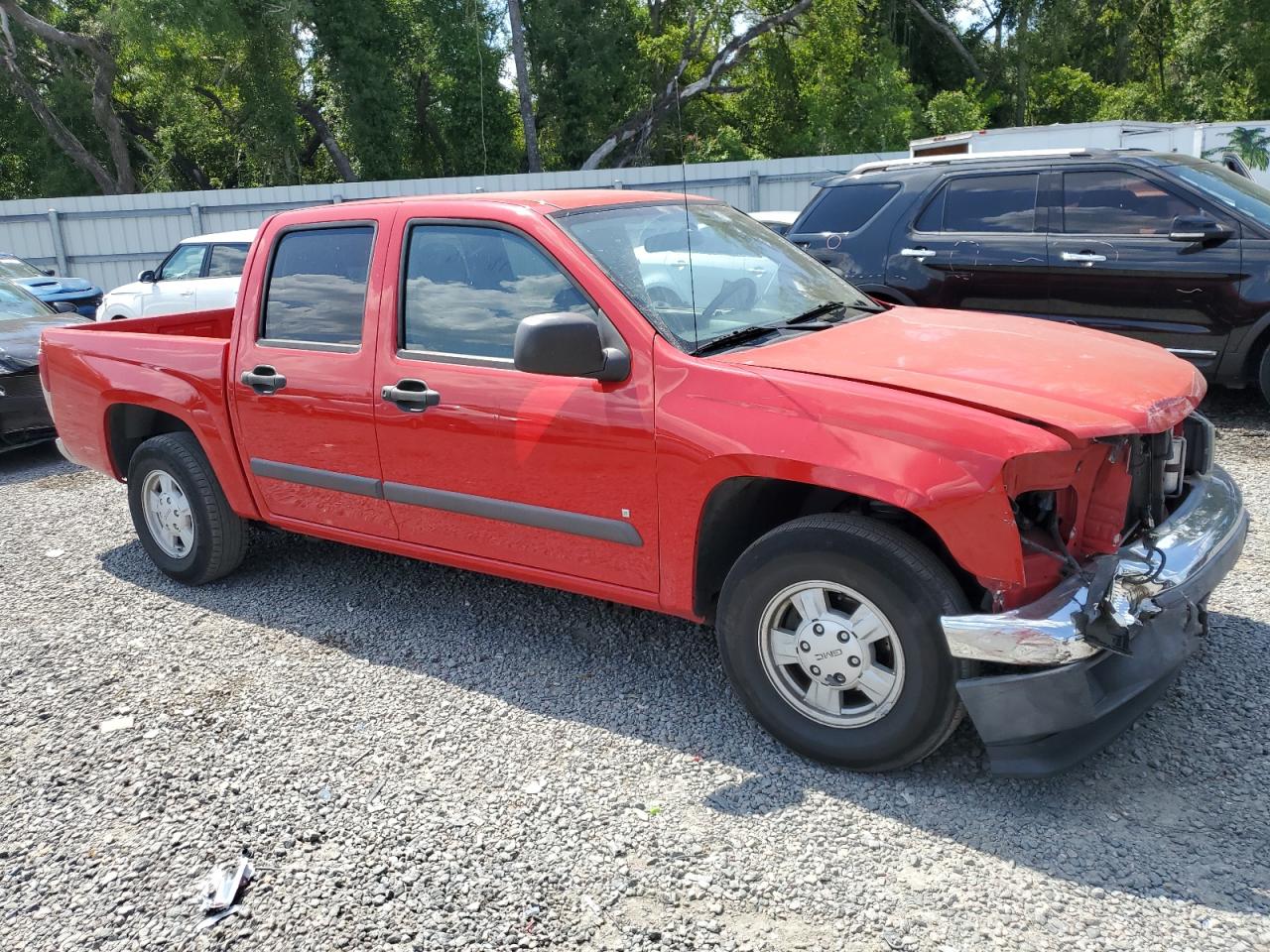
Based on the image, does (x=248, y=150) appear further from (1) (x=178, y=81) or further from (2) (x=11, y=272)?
(2) (x=11, y=272)

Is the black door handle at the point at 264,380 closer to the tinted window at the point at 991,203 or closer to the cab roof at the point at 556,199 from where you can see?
the cab roof at the point at 556,199

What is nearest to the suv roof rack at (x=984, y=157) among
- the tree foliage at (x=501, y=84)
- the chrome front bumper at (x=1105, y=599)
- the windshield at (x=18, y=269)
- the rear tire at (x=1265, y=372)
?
the rear tire at (x=1265, y=372)

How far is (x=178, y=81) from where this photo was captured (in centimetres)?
2822

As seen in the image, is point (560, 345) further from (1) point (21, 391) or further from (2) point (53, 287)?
(2) point (53, 287)

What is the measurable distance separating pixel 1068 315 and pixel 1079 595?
16.9 feet

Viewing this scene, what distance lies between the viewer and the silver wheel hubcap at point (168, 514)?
5316mm

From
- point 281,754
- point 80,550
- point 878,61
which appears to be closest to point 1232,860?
point 281,754

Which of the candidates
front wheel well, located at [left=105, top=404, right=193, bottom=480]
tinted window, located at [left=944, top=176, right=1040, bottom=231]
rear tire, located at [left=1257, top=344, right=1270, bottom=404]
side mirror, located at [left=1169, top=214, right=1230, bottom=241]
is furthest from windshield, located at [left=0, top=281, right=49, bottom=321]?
rear tire, located at [left=1257, top=344, right=1270, bottom=404]

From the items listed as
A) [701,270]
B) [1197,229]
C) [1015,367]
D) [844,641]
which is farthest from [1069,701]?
[1197,229]

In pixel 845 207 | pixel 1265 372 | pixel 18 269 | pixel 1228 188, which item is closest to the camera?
pixel 1265 372

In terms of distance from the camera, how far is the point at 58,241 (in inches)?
794

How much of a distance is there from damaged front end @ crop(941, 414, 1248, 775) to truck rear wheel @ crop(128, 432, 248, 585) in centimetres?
367

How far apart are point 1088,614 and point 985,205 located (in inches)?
223

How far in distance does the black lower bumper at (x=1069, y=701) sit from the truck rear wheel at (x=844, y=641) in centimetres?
14
